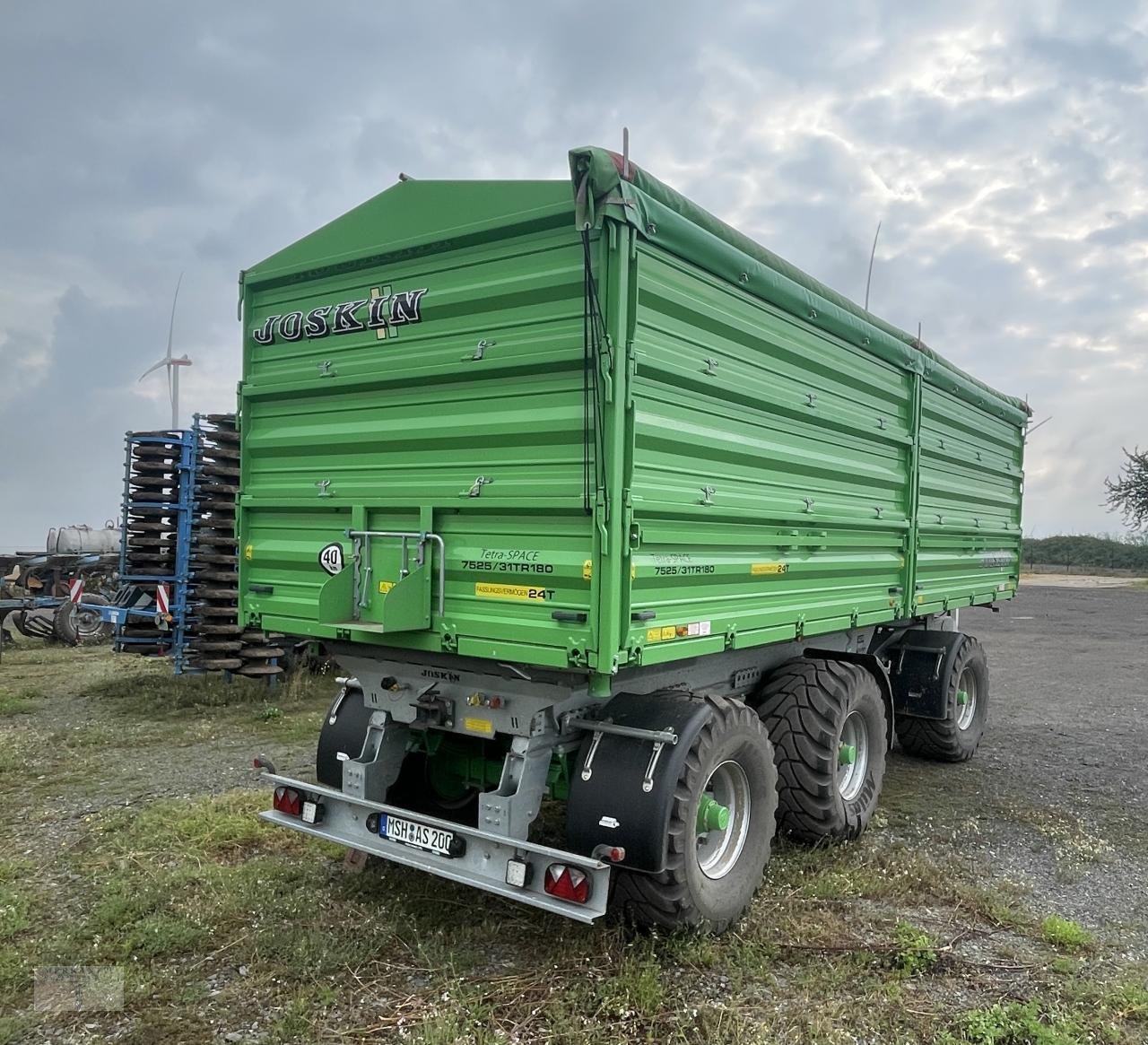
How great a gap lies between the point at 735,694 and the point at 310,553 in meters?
2.49

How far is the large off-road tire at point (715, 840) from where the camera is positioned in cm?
368

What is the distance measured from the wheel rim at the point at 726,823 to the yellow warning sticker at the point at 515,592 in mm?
1170

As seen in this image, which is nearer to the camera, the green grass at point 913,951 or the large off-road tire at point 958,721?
the green grass at point 913,951

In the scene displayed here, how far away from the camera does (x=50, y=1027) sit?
327cm

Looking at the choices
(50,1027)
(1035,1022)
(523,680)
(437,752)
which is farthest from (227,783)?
(1035,1022)

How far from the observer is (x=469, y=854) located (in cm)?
372

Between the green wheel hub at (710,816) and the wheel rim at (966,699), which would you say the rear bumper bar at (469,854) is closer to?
the green wheel hub at (710,816)

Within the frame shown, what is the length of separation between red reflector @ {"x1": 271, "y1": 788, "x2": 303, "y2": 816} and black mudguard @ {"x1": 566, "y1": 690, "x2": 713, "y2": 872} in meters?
1.41

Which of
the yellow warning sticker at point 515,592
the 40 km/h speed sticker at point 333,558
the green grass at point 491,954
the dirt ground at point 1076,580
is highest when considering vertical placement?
the 40 km/h speed sticker at point 333,558

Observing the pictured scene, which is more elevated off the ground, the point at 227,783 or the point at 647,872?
the point at 647,872

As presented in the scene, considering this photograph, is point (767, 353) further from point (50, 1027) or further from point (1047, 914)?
point (50, 1027)

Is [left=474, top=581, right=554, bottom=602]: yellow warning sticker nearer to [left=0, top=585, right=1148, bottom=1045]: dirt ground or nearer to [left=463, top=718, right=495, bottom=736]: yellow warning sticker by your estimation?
[left=463, top=718, right=495, bottom=736]: yellow warning sticker

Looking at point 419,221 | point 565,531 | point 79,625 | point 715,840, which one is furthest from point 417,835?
point 79,625

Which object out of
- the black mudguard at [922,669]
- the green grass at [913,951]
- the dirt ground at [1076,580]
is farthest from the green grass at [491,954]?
the dirt ground at [1076,580]
